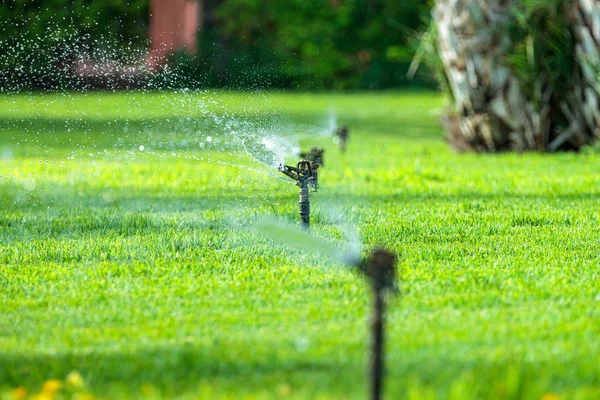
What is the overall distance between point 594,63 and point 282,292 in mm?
5090

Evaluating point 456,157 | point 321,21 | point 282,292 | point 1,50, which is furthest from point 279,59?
point 282,292

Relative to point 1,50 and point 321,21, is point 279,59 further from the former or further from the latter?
point 1,50

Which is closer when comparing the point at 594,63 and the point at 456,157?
the point at 594,63

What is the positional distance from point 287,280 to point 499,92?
5365 millimetres

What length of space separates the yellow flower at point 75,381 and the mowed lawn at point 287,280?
1 cm

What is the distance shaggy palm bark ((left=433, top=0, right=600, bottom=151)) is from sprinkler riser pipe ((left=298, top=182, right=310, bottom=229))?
165 inches

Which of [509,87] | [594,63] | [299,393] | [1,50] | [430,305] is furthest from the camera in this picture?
[1,50]

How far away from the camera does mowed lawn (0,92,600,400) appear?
3.08 metres

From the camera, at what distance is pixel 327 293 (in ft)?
13.2

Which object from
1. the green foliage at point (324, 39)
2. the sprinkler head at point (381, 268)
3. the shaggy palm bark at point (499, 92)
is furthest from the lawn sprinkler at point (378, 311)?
the green foliage at point (324, 39)

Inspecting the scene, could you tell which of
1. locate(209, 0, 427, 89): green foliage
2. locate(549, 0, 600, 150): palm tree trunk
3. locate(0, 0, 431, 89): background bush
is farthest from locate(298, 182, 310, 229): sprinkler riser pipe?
locate(209, 0, 427, 89): green foliage

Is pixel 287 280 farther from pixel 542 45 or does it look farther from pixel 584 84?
pixel 584 84

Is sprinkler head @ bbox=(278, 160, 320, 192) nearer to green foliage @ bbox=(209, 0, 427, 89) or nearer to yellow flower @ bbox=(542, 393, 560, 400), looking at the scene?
yellow flower @ bbox=(542, 393, 560, 400)

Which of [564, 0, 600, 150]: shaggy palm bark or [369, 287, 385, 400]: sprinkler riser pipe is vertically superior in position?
[564, 0, 600, 150]: shaggy palm bark
